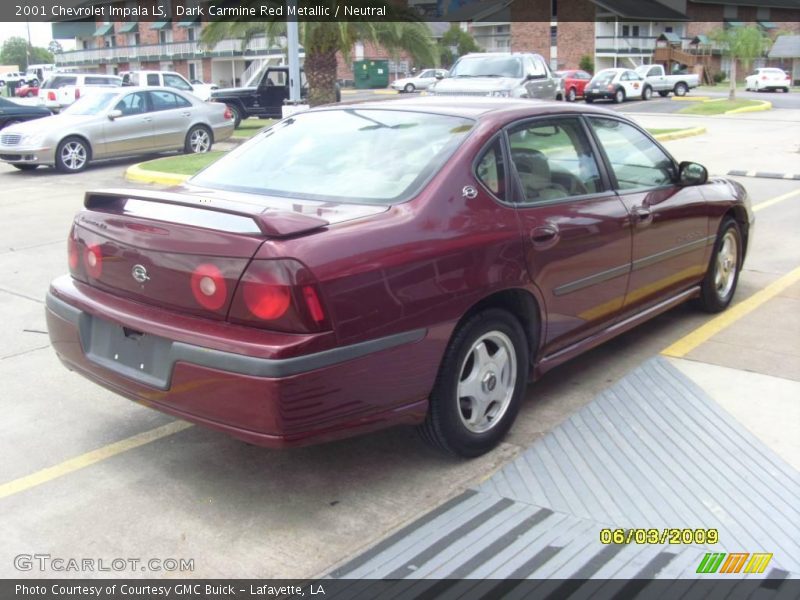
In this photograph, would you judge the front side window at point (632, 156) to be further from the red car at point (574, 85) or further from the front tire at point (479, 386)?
the red car at point (574, 85)

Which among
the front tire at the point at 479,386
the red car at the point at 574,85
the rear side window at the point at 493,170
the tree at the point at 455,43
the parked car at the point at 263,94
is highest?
the tree at the point at 455,43

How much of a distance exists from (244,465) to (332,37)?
15309 millimetres

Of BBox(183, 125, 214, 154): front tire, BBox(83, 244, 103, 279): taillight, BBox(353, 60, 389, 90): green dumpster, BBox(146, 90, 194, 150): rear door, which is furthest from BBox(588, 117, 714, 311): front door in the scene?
BBox(353, 60, 389, 90): green dumpster

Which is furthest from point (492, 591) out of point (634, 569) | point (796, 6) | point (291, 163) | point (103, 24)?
point (103, 24)

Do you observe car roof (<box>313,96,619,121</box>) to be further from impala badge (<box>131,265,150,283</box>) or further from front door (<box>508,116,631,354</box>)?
impala badge (<box>131,265,150,283</box>)

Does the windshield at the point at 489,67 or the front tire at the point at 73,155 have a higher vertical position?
the windshield at the point at 489,67

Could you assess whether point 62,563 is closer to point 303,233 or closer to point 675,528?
point 303,233

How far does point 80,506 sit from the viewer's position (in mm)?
3623

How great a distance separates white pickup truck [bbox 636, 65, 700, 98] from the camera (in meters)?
42.2

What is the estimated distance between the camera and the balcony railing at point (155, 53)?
61188 millimetres

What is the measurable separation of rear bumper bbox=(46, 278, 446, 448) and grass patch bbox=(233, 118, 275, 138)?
707 inches

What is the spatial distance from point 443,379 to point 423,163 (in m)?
1.02

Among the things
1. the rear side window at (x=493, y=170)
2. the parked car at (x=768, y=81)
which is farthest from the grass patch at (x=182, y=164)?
the parked car at (x=768, y=81)

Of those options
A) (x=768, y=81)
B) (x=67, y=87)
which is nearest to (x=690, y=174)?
(x=67, y=87)
